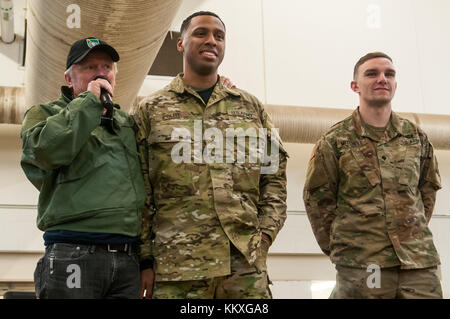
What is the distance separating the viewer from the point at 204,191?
1723 millimetres

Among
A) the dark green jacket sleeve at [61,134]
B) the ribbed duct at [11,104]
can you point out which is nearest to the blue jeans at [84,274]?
the dark green jacket sleeve at [61,134]

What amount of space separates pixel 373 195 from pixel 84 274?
1.33 meters

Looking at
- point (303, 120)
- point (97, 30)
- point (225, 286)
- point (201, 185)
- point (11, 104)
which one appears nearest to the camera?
point (225, 286)

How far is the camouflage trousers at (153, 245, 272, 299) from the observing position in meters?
1.61

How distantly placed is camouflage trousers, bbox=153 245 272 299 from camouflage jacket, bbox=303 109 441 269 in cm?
74

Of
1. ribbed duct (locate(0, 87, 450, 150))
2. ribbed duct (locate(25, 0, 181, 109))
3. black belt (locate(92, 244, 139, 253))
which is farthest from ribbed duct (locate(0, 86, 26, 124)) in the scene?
black belt (locate(92, 244, 139, 253))

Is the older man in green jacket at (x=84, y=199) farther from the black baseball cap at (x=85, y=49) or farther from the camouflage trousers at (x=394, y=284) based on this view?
the camouflage trousers at (x=394, y=284)

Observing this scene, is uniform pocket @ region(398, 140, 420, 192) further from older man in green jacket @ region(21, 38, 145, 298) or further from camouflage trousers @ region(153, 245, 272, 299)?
older man in green jacket @ region(21, 38, 145, 298)

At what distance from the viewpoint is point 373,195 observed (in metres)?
2.24


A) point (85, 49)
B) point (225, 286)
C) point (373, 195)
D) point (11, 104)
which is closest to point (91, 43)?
point (85, 49)

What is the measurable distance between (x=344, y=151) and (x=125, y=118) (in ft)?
3.53

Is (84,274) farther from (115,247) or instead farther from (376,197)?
(376,197)

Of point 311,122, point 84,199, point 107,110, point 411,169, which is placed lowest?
point 84,199
